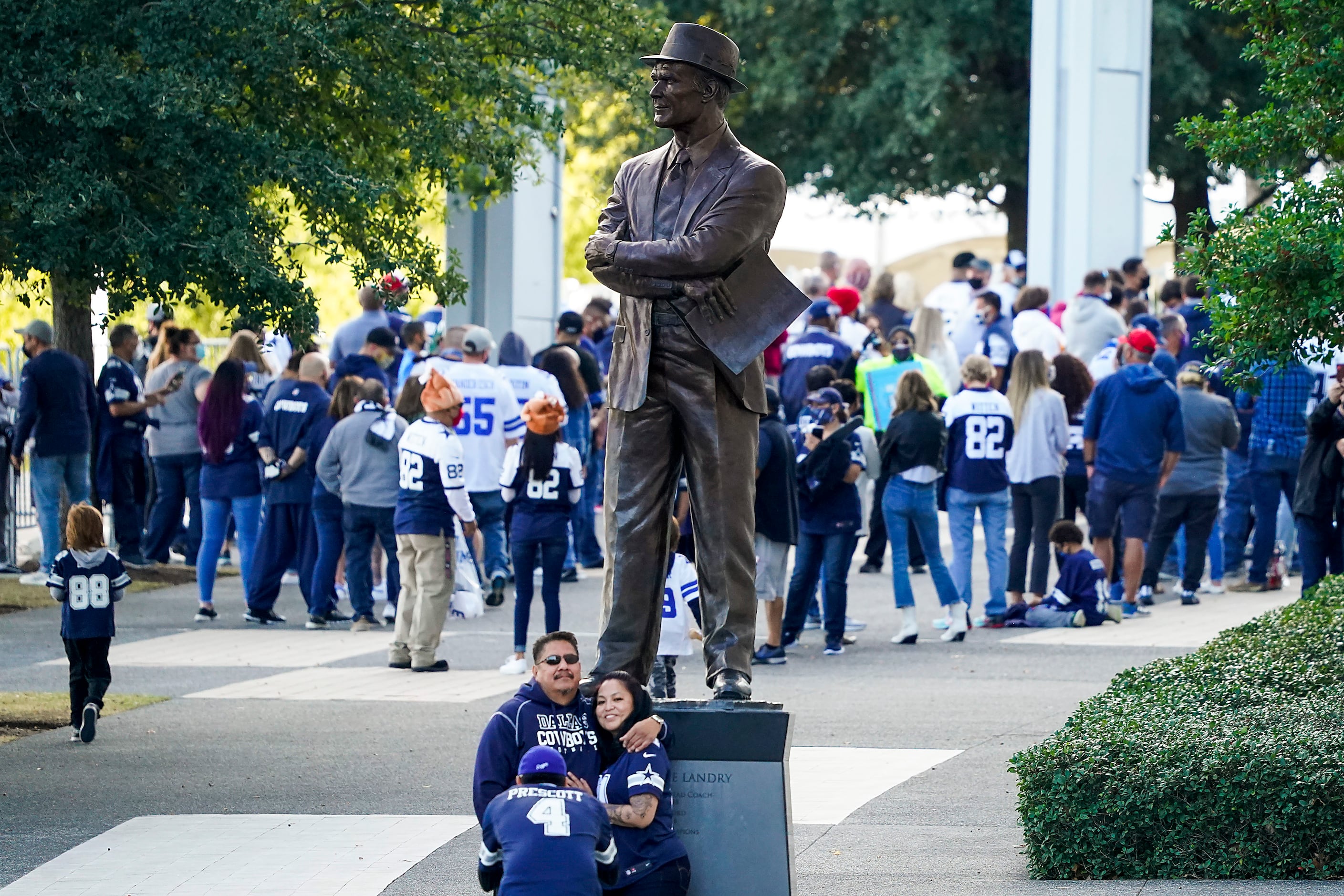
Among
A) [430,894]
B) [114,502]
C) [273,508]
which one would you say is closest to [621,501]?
[430,894]

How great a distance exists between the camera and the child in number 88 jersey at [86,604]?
35.9 feet

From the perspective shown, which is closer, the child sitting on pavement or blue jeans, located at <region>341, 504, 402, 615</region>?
blue jeans, located at <region>341, 504, 402, 615</region>

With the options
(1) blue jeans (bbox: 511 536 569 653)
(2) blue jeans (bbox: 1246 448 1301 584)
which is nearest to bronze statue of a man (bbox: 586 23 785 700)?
(1) blue jeans (bbox: 511 536 569 653)

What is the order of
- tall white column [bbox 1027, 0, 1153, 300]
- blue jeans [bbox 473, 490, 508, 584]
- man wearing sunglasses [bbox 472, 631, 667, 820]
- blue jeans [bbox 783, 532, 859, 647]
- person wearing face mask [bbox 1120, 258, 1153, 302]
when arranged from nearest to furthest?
man wearing sunglasses [bbox 472, 631, 667, 820]
blue jeans [bbox 783, 532, 859, 647]
blue jeans [bbox 473, 490, 508, 584]
person wearing face mask [bbox 1120, 258, 1153, 302]
tall white column [bbox 1027, 0, 1153, 300]

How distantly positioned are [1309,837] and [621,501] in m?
2.86

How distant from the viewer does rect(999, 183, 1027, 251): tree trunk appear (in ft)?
116

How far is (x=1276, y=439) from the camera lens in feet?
52.7

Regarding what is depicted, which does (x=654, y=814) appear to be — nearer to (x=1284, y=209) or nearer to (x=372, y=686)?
(x=1284, y=209)

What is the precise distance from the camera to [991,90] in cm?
3394

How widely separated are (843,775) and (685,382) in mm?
3631

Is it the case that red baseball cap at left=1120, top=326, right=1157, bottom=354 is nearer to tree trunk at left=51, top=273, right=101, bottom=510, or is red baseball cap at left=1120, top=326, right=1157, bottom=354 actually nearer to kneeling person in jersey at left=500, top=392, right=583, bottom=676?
kneeling person in jersey at left=500, top=392, right=583, bottom=676

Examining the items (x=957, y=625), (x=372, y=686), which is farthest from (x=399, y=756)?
(x=957, y=625)

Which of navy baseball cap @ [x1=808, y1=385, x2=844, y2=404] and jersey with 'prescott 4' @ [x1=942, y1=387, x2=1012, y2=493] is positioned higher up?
navy baseball cap @ [x1=808, y1=385, x2=844, y2=404]

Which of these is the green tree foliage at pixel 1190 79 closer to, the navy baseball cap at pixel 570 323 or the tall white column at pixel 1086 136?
the tall white column at pixel 1086 136
